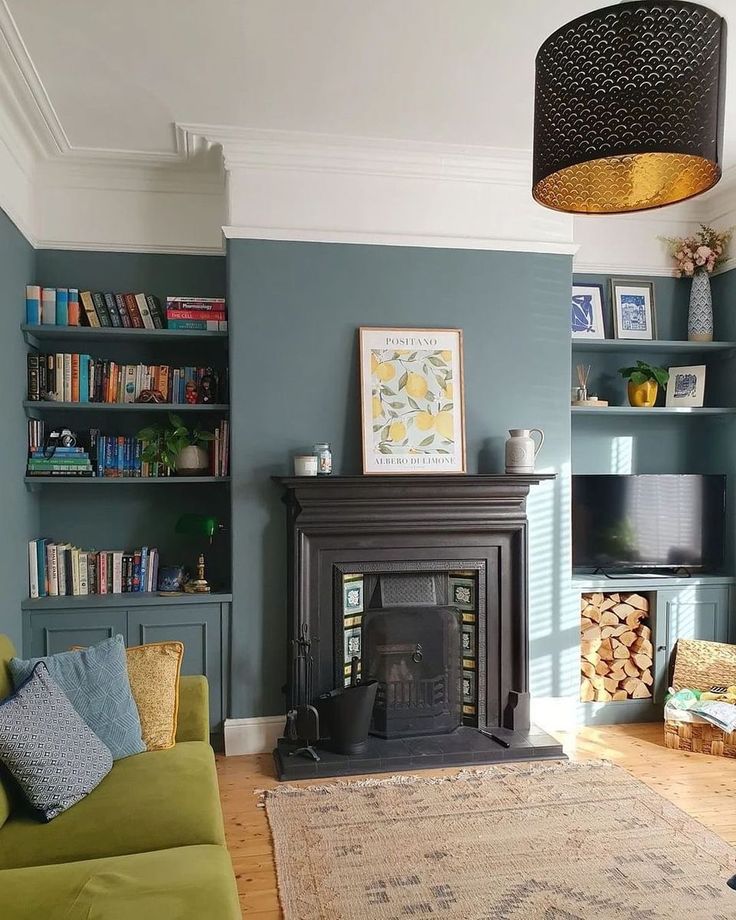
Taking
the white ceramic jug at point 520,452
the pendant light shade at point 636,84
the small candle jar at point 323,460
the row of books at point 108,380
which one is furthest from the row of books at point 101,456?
the pendant light shade at point 636,84

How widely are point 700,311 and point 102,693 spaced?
3.79 metres

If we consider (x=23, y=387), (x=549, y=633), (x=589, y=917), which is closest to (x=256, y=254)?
(x=23, y=387)

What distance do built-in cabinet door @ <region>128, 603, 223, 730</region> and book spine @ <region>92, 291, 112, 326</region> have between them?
1.43 metres

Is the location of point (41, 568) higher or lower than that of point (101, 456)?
lower

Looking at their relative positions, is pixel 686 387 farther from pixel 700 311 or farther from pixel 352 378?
pixel 352 378

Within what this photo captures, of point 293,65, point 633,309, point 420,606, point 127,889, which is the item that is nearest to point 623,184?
point 293,65

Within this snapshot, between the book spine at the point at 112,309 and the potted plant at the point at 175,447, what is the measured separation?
541 millimetres

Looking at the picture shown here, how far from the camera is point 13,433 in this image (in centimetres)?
374

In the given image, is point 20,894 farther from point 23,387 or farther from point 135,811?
point 23,387

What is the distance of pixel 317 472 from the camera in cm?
390

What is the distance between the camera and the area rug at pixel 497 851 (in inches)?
102

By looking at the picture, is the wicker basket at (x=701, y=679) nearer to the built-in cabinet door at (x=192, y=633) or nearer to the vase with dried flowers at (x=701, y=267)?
the vase with dried flowers at (x=701, y=267)

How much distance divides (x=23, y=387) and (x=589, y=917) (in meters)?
3.21

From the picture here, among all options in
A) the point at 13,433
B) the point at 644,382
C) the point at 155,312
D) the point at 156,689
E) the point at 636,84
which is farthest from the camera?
the point at 644,382
